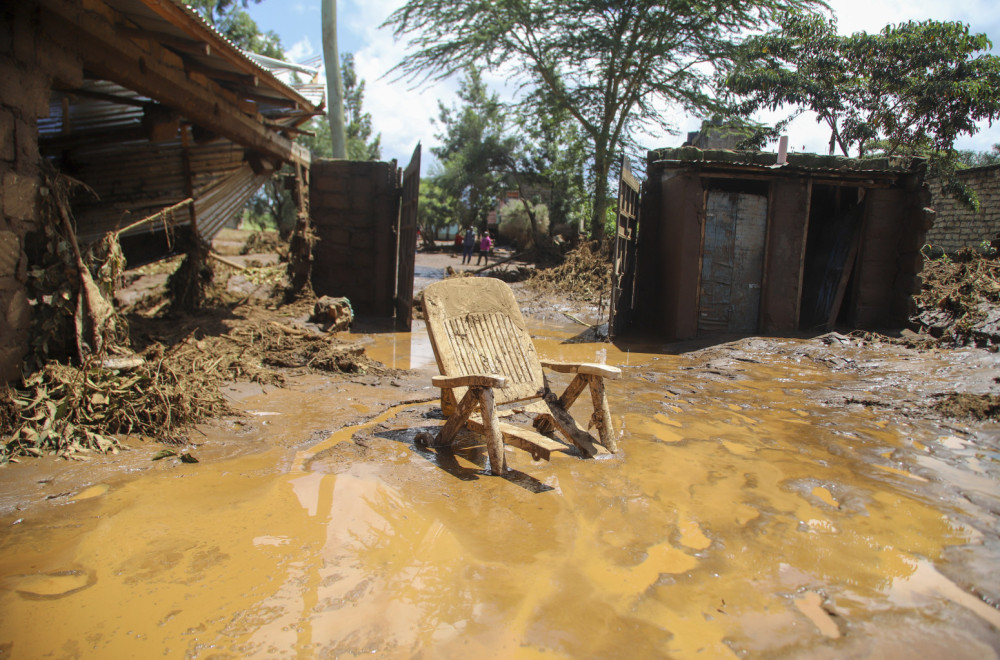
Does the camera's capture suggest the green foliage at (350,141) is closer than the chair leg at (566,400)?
No

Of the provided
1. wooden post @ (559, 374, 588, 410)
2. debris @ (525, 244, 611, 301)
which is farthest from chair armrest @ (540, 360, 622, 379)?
debris @ (525, 244, 611, 301)

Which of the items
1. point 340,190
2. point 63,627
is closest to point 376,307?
point 340,190

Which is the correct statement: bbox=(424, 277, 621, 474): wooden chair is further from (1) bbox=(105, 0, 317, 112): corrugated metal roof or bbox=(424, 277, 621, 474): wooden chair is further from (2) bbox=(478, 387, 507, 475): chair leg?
(1) bbox=(105, 0, 317, 112): corrugated metal roof

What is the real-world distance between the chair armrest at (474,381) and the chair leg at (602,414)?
753mm

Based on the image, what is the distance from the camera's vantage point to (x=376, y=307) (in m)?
→ 10.1

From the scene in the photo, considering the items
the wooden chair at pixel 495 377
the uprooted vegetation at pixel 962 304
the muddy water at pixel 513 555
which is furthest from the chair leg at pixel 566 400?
the uprooted vegetation at pixel 962 304

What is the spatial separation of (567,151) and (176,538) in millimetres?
18902

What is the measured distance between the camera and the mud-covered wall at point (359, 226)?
9.95 metres

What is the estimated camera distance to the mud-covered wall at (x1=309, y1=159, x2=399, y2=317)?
32.7 feet

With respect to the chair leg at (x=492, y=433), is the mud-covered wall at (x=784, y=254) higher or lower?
higher

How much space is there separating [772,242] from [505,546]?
7.74 m

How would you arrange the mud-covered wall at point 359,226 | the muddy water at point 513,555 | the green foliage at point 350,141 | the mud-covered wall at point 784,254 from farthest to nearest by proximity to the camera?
the green foliage at point 350,141, the mud-covered wall at point 359,226, the mud-covered wall at point 784,254, the muddy water at point 513,555

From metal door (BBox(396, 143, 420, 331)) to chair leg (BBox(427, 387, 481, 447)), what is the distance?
4960mm

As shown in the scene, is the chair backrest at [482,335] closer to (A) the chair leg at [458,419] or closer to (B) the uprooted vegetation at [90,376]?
(A) the chair leg at [458,419]
